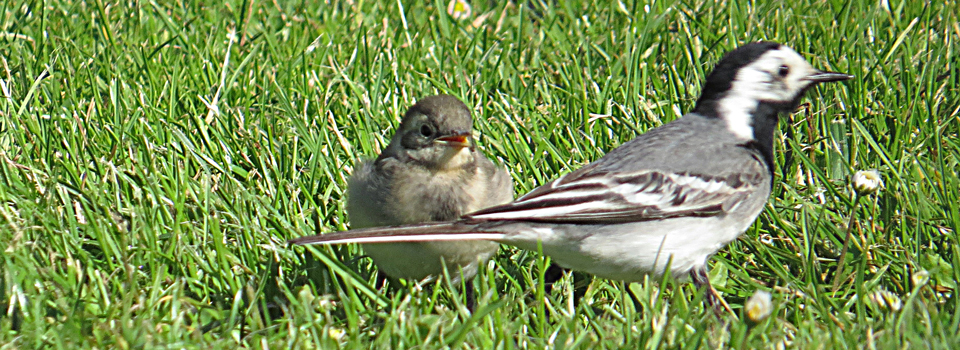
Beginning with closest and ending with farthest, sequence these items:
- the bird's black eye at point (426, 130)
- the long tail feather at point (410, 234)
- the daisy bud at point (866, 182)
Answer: the long tail feather at point (410, 234)
the daisy bud at point (866, 182)
the bird's black eye at point (426, 130)

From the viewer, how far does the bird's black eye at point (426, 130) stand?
4.03m

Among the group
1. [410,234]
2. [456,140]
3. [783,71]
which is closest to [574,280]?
[456,140]

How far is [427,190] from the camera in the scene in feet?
13.1

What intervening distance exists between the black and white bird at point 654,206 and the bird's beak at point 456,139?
30 cm

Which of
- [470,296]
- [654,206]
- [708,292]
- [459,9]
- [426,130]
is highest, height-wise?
[459,9]

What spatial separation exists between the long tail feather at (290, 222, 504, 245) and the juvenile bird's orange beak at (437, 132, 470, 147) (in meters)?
0.34

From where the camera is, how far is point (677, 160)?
427cm

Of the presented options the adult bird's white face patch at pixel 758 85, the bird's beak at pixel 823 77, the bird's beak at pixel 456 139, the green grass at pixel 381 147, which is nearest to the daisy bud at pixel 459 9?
the green grass at pixel 381 147

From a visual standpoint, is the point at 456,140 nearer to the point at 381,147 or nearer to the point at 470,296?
the point at 470,296

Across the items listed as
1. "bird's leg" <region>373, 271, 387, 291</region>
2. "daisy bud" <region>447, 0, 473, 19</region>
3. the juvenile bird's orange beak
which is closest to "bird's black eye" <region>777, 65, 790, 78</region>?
the juvenile bird's orange beak

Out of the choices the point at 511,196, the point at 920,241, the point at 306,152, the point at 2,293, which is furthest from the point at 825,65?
the point at 2,293

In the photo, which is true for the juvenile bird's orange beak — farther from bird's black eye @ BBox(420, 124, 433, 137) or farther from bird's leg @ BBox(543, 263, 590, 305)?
bird's leg @ BBox(543, 263, 590, 305)

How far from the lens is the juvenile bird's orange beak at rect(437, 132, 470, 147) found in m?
3.94

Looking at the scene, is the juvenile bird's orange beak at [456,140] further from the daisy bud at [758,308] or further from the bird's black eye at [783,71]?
the bird's black eye at [783,71]
